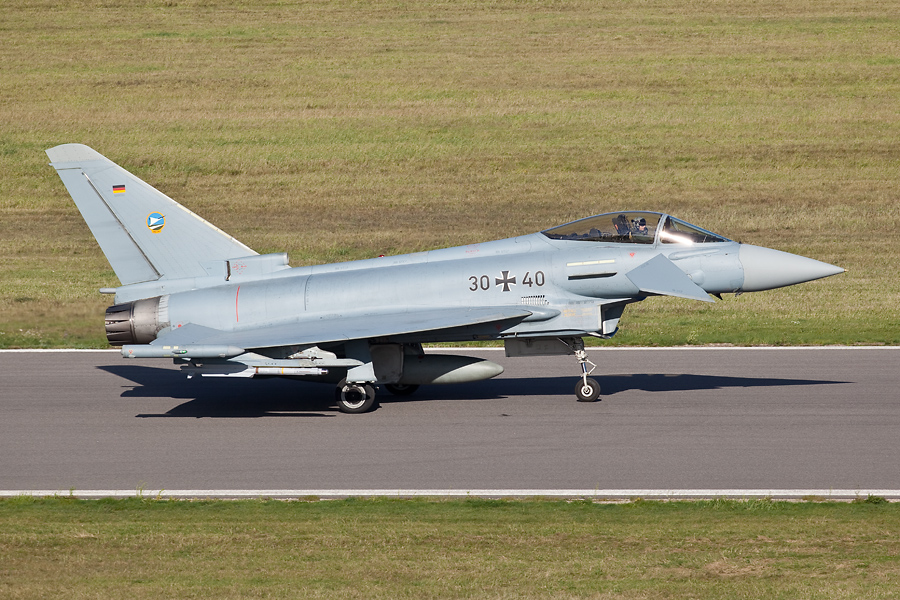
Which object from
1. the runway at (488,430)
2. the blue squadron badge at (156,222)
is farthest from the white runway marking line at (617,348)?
the blue squadron badge at (156,222)

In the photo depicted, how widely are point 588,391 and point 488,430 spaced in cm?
220

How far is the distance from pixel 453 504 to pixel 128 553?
342cm

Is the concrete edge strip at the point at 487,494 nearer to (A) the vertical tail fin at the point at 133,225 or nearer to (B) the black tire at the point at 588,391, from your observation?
(B) the black tire at the point at 588,391

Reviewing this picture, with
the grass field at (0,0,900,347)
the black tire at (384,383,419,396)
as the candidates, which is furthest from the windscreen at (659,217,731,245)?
the grass field at (0,0,900,347)

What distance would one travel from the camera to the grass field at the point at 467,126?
33656mm

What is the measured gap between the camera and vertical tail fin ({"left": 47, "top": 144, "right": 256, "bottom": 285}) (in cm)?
1636

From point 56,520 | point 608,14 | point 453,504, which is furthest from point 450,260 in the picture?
point 608,14

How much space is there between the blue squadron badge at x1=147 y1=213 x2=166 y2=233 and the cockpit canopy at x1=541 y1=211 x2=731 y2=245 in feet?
19.9

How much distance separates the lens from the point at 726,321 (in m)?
22.9

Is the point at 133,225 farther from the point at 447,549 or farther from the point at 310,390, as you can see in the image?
the point at 447,549

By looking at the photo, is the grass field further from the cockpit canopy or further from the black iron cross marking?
the black iron cross marking

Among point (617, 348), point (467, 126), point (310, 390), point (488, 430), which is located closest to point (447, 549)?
point (488, 430)

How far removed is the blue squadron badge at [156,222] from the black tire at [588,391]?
274 inches

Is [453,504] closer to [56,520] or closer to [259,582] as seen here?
[259,582]
